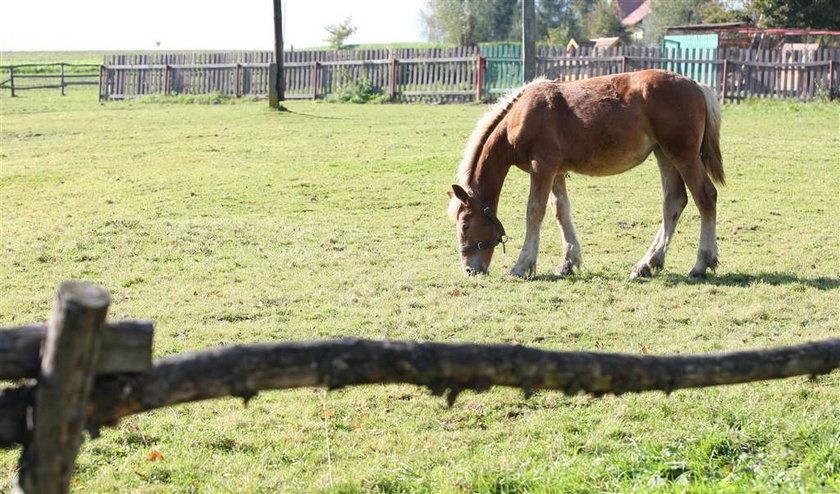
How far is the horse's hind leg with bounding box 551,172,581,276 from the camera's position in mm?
10516

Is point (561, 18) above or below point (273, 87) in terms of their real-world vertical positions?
above

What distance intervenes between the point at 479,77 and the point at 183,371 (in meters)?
29.9

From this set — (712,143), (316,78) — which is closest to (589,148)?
(712,143)

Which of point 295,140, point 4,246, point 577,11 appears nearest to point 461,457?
point 4,246

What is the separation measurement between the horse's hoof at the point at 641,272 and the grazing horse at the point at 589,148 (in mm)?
11

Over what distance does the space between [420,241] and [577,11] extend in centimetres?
8461

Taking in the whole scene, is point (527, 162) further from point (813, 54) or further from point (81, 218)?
point (813, 54)

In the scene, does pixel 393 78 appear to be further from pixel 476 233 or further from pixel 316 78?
pixel 476 233

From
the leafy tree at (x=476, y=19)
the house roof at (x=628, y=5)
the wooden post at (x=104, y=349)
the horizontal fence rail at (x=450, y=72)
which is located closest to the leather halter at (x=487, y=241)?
the wooden post at (x=104, y=349)

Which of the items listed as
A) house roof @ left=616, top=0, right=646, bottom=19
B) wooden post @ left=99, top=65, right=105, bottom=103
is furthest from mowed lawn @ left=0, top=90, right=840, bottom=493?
house roof @ left=616, top=0, right=646, bottom=19

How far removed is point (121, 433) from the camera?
587cm

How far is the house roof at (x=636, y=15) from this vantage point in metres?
87.9

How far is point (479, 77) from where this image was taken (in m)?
32.4

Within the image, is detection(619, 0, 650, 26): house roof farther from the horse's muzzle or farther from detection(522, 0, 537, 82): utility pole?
the horse's muzzle
